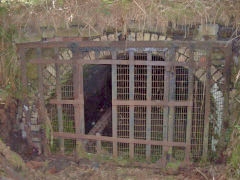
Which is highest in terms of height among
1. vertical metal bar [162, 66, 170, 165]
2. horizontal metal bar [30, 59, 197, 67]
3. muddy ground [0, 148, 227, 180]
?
horizontal metal bar [30, 59, 197, 67]

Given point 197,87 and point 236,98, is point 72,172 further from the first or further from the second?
point 236,98

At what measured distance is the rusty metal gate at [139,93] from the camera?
14.7 ft

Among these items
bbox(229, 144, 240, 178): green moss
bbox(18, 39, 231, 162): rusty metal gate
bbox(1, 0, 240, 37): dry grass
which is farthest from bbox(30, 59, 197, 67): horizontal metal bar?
bbox(229, 144, 240, 178): green moss

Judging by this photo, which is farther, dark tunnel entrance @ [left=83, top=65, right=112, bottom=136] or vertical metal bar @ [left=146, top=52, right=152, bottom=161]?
dark tunnel entrance @ [left=83, top=65, right=112, bottom=136]

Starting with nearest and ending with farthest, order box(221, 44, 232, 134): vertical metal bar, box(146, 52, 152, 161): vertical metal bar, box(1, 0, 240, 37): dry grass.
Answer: box(1, 0, 240, 37): dry grass, box(221, 44, 232, 134): vertical metal bar, box(146, 52, 152, 161): vertical metal bar

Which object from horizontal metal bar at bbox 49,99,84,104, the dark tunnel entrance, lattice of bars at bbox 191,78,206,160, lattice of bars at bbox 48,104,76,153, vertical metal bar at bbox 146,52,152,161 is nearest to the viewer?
vertical metal bar at bbox 146,52,152,161

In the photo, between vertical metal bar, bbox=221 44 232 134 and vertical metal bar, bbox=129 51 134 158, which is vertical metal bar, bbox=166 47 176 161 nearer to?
vertical metal bar, bbox=129 51 134 158

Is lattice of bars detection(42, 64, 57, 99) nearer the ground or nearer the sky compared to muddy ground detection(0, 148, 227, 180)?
nearer the sky

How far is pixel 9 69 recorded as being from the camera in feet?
16.1

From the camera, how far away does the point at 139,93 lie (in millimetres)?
4773

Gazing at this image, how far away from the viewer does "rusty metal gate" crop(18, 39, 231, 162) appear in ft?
14.7

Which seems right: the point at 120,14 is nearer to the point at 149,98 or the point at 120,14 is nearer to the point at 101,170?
the point at 149,98

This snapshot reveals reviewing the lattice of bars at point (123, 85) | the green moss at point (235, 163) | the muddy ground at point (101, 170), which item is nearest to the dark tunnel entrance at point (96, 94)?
the lattice of bars at point (123, 85)

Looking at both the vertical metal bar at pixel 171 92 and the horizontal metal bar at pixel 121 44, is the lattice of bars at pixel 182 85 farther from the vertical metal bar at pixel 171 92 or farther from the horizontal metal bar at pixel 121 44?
the horizontal metal bar at pixel 121 44
